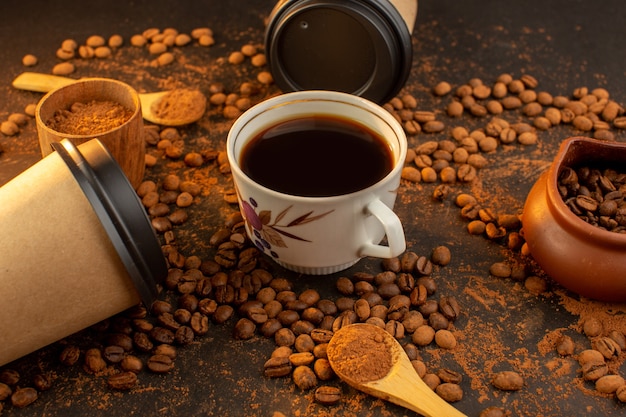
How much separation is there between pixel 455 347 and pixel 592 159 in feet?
1.41

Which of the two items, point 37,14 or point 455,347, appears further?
point 37,14

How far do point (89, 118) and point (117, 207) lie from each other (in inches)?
15.4

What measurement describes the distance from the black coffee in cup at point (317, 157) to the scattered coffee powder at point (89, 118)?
11.4 inches

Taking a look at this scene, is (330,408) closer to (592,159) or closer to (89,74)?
(592,159)

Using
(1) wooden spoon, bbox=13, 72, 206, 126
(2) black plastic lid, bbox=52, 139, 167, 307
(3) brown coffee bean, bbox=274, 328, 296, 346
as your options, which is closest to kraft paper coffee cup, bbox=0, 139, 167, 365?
(2) black plastic lid, bbox=52, 139, 167, 307

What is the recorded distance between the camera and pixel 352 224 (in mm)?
1141

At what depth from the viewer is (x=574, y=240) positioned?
1.16 meters

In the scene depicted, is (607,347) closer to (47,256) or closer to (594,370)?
(594,370)

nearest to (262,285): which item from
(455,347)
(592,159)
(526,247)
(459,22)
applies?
(455,347)

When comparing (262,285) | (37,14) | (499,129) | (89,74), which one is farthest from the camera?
(37,14)

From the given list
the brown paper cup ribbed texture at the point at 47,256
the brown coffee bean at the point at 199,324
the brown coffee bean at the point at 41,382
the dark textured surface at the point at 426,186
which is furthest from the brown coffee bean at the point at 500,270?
the brown coffee bean at the point at 41,382

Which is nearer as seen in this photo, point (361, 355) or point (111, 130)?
point (361, 355)

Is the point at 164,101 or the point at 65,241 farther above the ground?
the point at 65,241

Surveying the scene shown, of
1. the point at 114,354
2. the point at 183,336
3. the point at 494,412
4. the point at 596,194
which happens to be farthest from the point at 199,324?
the point at 596,194
